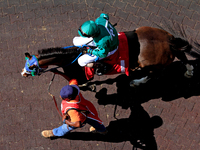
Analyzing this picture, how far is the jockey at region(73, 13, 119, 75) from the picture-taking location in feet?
10.5

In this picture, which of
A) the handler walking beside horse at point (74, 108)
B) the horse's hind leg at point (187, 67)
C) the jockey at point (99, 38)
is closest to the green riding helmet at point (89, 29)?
the jockey at point (99, 38)

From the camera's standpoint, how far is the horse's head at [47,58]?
11.3 ft

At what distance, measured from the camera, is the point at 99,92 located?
518 centimetres

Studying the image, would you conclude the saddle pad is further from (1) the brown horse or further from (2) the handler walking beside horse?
(2) the handler walking beside horse

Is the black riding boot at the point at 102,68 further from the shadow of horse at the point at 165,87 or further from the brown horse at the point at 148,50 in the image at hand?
the shadow of horse at the point at 165,87

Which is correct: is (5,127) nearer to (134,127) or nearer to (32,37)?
(32,37)

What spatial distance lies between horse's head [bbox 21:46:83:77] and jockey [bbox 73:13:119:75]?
23 cm

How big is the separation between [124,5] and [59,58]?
307 centimetres

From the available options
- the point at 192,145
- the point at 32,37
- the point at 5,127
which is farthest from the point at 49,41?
the point at 192,145

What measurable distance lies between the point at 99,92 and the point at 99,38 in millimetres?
2108

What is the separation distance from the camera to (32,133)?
4.91 metres

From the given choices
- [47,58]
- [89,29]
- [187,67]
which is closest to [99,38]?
[89,29]

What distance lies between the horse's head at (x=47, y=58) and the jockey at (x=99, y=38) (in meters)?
0.23

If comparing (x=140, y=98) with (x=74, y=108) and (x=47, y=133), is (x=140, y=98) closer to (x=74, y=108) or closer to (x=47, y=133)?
(x=74, y=108)
